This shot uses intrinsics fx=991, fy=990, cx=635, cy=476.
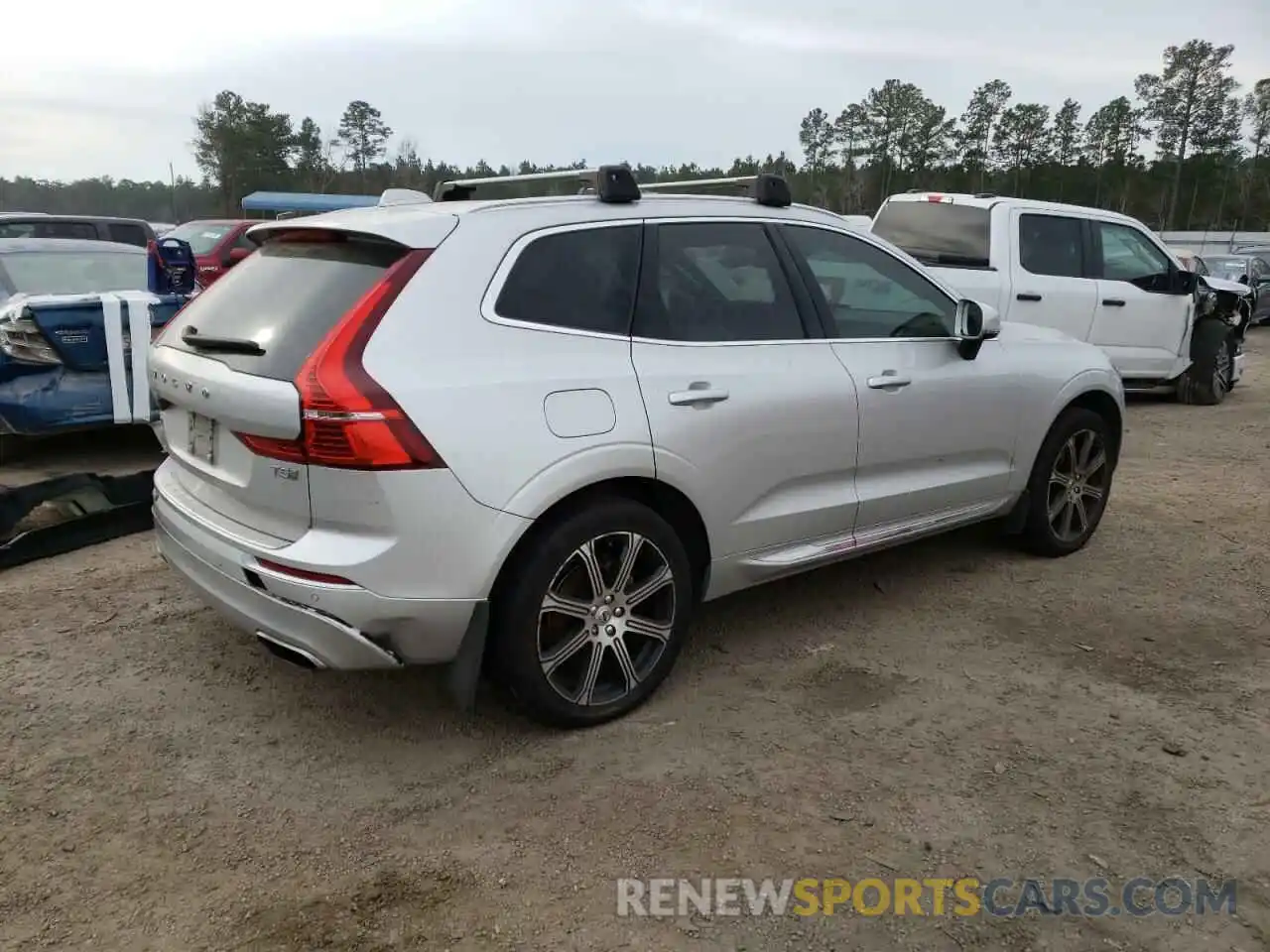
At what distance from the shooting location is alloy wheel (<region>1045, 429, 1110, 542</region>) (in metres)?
4.99

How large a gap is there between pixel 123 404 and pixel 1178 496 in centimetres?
684

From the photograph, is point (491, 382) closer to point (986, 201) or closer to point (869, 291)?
point (869, 291)

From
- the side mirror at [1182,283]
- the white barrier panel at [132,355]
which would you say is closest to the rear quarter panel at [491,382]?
the white barrier panel at [132,355]

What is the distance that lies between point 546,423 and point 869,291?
185 centimetres

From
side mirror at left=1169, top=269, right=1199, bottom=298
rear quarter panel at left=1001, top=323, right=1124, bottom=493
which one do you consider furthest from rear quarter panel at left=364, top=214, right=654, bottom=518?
side mirror at left=1169, top=269, right=1199, bottom=298

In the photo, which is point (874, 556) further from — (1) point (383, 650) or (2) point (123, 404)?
(2) point (123, 404)

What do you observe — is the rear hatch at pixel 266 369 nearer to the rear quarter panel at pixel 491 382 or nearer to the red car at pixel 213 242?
the rear quarter panel at pixel 491 382

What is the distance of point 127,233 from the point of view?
42.4 feet

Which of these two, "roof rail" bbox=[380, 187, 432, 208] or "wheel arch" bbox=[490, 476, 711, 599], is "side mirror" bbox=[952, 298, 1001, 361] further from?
"roof rail" bbox=[380, 187, 432, 208]

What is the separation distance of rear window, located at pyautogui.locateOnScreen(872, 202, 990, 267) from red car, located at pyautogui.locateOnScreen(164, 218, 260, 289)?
8564mm

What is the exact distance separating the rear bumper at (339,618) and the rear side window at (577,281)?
940 mm

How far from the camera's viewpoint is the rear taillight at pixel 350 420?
2.72 metres

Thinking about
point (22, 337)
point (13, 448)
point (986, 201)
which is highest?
point (986, 201)

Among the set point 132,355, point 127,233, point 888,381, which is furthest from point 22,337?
point 127,233
